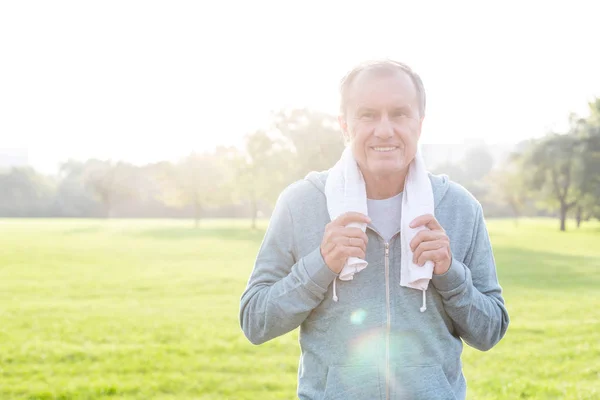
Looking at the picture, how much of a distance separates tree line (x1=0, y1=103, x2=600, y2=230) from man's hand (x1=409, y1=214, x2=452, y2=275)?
144 ft

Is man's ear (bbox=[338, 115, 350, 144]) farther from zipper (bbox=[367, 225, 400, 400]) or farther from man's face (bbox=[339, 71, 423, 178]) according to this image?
zipper (bbox=[367, 225, 400, 400])

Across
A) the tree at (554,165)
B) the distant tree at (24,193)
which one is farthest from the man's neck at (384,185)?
the distant tree at (24,193)

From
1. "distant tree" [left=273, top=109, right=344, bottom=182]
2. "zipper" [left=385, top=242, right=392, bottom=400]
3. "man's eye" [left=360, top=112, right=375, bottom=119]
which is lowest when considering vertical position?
"zipper" [left=385, top=242, right=392, bottom=400]

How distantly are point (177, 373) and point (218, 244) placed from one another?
2992 cm

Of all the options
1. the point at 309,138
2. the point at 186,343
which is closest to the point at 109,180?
the point at 309,138

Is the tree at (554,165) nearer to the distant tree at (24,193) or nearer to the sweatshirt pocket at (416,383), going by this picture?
the sweatshirt pocket at (416,383)

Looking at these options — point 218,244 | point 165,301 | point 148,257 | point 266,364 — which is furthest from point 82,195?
point 266,364

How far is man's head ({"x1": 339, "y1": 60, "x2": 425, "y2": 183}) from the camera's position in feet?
7.77

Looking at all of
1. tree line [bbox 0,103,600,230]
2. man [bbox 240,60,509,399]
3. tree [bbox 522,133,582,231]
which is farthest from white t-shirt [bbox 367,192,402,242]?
tree [bbox 522,133,582,231]

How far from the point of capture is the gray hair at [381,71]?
2375 millimetres

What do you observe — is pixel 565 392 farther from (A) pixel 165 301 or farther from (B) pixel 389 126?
(A) pixel 165 301

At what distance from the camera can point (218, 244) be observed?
123 feet

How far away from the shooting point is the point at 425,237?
88.9 inches

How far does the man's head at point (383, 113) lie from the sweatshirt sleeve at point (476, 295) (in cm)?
47
